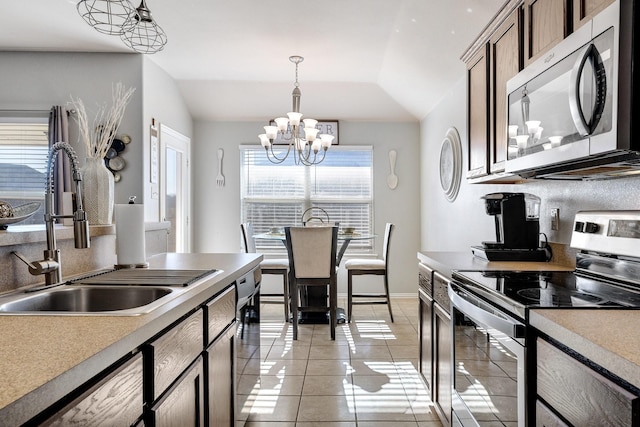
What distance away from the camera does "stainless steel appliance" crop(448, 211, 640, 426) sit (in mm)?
1228

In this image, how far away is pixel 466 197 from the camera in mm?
3709

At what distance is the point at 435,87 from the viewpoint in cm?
419

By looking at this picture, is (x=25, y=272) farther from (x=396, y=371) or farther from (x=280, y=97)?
(x=280, y=97)

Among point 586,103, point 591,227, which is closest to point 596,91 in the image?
point 586,103

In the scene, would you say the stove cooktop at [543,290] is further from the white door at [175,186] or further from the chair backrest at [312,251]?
the white door at [175,186]

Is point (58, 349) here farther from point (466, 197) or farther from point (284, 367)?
point (466, 197)

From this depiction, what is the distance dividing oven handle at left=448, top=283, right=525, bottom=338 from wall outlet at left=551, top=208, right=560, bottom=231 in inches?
29.3

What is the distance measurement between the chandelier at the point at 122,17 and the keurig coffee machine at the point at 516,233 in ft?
6.15

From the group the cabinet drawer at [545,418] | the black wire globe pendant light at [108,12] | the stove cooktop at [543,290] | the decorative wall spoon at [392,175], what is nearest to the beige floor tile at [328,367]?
the stove cooktop at [543,290]

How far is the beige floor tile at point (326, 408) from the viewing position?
94.2 inches

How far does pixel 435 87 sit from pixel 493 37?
1912 mm

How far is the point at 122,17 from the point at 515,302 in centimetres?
305

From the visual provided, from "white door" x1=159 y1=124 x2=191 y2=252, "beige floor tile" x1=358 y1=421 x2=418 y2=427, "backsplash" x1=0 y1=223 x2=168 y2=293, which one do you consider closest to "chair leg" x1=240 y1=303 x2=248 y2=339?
"backsplash" x1=0 y1=223 x2=168 y2=293

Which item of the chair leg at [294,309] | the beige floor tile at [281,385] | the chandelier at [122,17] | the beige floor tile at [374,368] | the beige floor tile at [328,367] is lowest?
the beige floor tile at [281,385]
